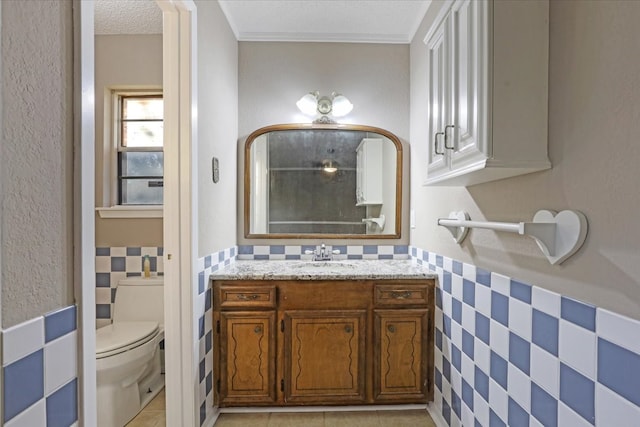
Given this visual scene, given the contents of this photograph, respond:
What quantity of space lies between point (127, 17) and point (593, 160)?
2690 mm

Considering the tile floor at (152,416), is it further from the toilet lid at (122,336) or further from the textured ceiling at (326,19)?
the textured ceiling at (326,19)

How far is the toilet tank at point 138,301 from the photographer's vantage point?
7.86 ft

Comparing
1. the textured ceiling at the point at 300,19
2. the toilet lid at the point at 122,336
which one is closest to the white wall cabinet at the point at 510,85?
the textured ceiling at the point at 300,19

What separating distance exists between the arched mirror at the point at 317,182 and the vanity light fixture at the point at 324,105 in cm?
9

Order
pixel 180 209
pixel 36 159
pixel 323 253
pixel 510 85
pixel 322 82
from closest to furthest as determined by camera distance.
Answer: pixel 36 159, pixel 510 85, pixel 180 209, pixel 323 253, pixel 322 82

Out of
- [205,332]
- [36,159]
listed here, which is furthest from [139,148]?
[36,159]

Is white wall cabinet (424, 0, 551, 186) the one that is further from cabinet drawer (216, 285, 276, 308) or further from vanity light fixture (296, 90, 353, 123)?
vanity light fixture (296, 90, 353, 123)

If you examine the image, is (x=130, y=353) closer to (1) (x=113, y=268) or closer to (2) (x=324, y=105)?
(1) (x=113, y=268)

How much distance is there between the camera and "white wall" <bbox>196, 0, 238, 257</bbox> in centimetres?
184

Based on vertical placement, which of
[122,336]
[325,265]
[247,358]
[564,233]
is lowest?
[247,358]

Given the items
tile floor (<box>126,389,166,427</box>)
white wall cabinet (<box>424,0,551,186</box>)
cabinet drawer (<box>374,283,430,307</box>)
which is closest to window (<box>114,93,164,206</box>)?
tile floor (<box>126,389,166,427</box>)

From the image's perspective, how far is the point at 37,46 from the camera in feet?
2.49

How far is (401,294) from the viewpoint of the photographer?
2043mm

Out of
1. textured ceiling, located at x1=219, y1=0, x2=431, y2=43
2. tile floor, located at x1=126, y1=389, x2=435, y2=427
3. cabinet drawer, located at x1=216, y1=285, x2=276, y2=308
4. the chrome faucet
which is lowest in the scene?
tile floor, located at x1=126, y1=389, x2=435, y2=427
